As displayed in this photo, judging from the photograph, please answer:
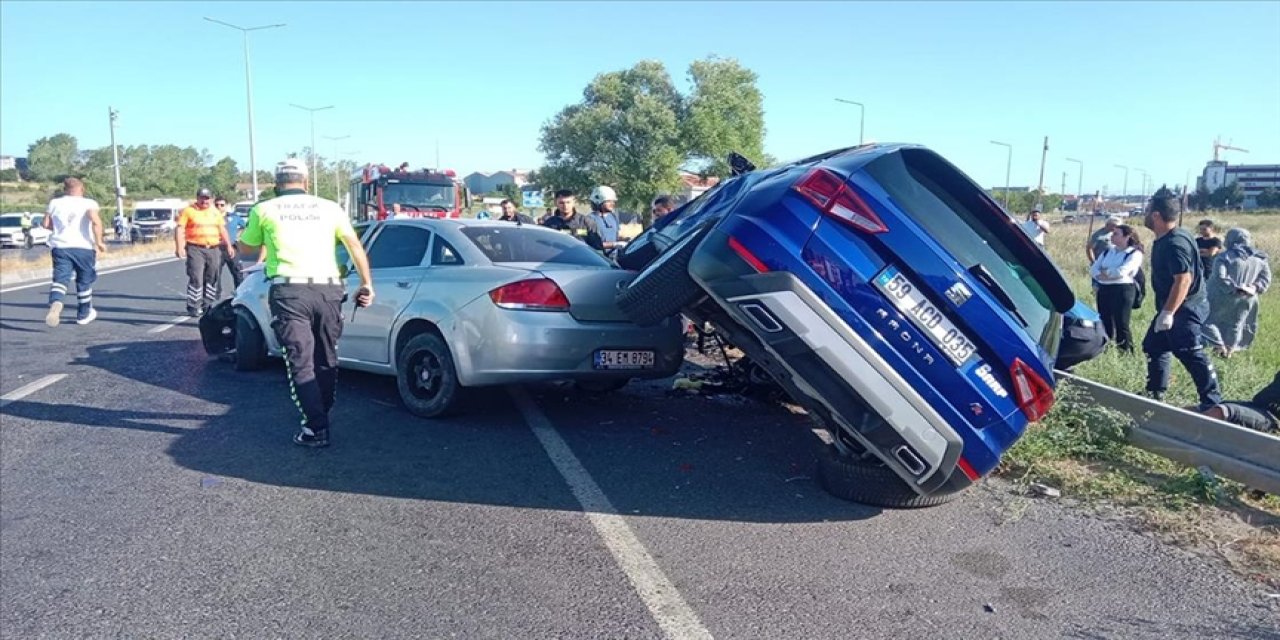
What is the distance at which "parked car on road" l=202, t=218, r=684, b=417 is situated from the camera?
Result: 5902 millimetres

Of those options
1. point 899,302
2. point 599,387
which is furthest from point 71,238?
Result: point 899,302

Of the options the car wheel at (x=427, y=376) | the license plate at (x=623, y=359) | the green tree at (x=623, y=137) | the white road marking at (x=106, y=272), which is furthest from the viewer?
the green tree at (x=623, y=137)

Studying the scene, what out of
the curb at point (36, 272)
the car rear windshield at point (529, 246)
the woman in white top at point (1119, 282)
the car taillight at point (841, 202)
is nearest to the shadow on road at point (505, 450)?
the car rear windshield at point (529, 246)

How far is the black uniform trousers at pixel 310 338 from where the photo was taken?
557 centimetres

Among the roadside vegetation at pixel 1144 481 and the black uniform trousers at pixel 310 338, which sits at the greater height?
the black uniform trousers at pixel 310 338

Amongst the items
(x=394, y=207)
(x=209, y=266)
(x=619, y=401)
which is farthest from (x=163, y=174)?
(x=619, y=401)

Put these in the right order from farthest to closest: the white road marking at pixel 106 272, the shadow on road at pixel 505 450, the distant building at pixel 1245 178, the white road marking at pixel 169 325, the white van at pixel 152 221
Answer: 1. the distant building at pixel 1245 178
2. the white van at pixel 152 221
3. the white road marking at pixel 106 272
4. the white road marking at pixel 169 325
5. the shadow on road at pixel 505 450

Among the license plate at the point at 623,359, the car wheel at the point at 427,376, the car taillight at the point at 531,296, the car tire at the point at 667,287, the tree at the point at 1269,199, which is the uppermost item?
the tree at the point at 1269,199

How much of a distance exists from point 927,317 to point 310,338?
3.75m

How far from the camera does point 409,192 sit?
22078mm

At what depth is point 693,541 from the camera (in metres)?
4.23

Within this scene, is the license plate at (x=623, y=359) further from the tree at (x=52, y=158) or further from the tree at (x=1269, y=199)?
the tree at (x=52, y=158)

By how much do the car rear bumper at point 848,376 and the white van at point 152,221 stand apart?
45126 mm

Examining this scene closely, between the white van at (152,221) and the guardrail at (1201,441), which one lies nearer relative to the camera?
the guardrail at (1201,441)
